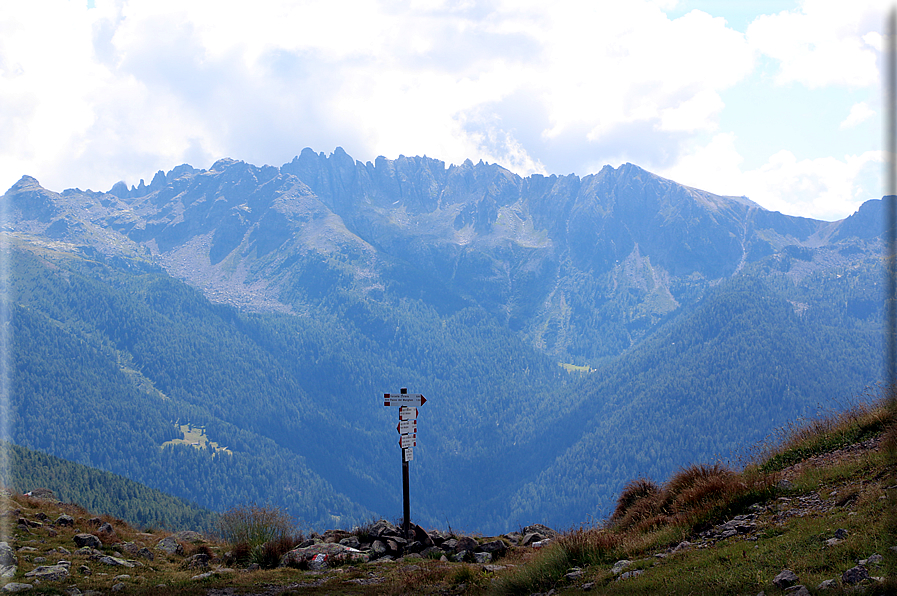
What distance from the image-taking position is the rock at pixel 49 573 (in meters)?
15.2

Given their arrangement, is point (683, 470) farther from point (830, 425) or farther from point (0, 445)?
point (0, 445)

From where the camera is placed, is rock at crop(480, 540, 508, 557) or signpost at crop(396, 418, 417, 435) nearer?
rock at crop(480, 540, 508, 557)

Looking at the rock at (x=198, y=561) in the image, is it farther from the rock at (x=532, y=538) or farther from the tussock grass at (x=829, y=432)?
the tussock grass at (x=829, y=432)

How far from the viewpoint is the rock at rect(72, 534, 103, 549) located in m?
20.0

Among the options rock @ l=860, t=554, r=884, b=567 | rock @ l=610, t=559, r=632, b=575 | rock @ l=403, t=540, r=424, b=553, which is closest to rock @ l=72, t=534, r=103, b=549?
rock @ l=403, t=540, r=424, b=553

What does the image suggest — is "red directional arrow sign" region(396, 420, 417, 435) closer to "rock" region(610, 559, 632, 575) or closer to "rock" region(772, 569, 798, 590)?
"rock" region(610, 559, 632, 575)

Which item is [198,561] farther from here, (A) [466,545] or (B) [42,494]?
(B) [42,494]

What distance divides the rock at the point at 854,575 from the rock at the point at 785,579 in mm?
638

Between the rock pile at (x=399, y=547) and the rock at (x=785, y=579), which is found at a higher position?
the rock at (x=785, y=579)

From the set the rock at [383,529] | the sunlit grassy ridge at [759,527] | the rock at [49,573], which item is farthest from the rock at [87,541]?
the sunlit grassy ridge at [759,527]

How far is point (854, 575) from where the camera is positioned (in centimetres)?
759

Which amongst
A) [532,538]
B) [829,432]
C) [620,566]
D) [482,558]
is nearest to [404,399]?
[482,558]

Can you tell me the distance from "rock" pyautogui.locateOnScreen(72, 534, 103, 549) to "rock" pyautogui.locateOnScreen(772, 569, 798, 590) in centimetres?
2177

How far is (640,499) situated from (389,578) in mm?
7927
